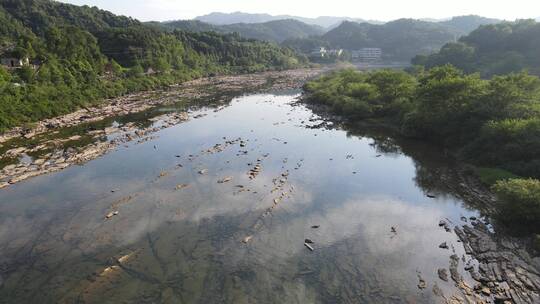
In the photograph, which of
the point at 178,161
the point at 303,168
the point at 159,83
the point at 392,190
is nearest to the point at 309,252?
the point at 392,190

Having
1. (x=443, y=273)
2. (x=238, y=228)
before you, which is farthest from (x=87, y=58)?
(x=443, y=273)

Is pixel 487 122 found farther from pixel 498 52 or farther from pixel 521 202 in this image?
pixel 498 52

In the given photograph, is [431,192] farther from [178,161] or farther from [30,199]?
[30,199]

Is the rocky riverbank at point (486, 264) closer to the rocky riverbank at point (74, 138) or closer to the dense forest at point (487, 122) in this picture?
the dense forest at point (487, 122)

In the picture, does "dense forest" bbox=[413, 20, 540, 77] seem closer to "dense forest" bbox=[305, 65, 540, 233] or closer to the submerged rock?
"dense forest" bbox=[305, 65, 540, 233]

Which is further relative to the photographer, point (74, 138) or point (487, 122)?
point (74, 138)

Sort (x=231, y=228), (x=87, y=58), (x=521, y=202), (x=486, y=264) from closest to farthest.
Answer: (x=486, y=264) < (x=521, y=202) < (x=231, y=228) < (x=87, y=58)

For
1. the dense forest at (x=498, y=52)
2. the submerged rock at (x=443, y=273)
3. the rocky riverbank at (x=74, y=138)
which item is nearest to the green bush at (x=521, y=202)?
the submerged rock at (x=443, y=273)
